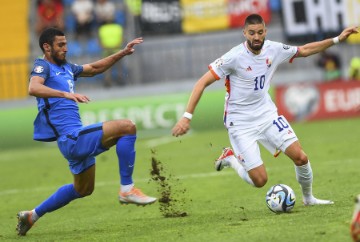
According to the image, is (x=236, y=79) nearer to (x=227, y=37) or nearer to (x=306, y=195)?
(x=306, y=195)

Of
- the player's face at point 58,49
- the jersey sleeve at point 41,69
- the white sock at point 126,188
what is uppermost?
the player's face at point 58,49

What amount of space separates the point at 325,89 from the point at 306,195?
14.0m

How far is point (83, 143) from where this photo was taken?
33.2ft

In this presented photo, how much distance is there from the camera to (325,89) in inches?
959

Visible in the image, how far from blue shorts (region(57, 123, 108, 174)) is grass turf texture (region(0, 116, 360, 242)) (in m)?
0.88

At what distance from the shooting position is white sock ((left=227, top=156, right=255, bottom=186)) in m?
10.9

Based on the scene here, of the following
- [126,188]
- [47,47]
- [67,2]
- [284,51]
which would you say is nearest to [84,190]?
[126,188]

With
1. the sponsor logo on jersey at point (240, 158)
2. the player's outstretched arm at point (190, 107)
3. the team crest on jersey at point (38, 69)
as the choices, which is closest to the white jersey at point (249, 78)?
the player's outstretched arm at point (190, 107)

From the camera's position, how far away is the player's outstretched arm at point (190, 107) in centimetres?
943

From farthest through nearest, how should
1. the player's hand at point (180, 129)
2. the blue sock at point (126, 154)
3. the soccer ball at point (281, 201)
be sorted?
1. the blue sock at point (126, 154)
2. the soccer ball at point (281, 201)
3. the player's hand at point (180, 129)

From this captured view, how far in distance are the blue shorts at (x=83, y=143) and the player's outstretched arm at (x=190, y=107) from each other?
3.36 feet

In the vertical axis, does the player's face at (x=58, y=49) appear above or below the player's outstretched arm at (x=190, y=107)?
above

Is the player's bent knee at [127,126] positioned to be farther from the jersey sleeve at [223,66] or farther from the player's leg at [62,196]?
the jersey sleeve at [223,66]

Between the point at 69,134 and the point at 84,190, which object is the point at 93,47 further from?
the point at 69,134
